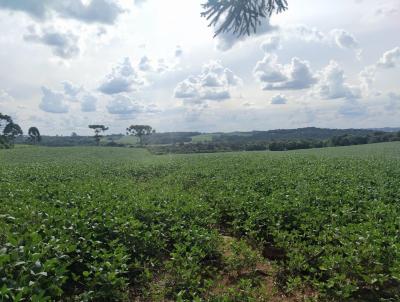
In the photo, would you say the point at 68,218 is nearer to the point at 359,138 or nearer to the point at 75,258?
the point at 75,258

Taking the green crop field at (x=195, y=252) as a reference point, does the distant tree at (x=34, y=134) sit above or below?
above

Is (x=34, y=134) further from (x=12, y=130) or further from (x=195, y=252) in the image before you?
(x=195, y=252)

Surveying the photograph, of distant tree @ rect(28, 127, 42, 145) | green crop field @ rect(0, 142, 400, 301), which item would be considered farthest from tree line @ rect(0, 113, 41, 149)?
green crop field @ rect(0, 142, 400, 301)

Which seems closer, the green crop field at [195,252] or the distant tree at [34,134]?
the green crop field at [195,252]

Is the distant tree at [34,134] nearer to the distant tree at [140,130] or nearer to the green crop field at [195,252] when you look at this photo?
the distant tree at [140,130]

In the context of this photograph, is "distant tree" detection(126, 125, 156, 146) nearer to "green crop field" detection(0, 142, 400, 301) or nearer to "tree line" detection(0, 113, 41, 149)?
"tree line" detection(0, 113, 41, 149)

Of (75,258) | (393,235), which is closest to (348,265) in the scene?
(393,235)

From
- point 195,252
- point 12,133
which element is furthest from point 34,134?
point 195,252

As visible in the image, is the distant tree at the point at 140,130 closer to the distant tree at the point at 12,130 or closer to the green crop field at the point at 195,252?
the distant tree at the point at 12,130

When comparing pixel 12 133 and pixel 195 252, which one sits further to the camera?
pixel 12 133

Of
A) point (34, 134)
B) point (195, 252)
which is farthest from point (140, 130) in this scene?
point (195, 252)

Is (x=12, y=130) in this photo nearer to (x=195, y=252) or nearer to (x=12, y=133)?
(x=12, y=133)

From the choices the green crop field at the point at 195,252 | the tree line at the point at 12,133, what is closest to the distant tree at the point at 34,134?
the tree line at the point at 12,133

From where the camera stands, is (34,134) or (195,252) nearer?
(195,252)
